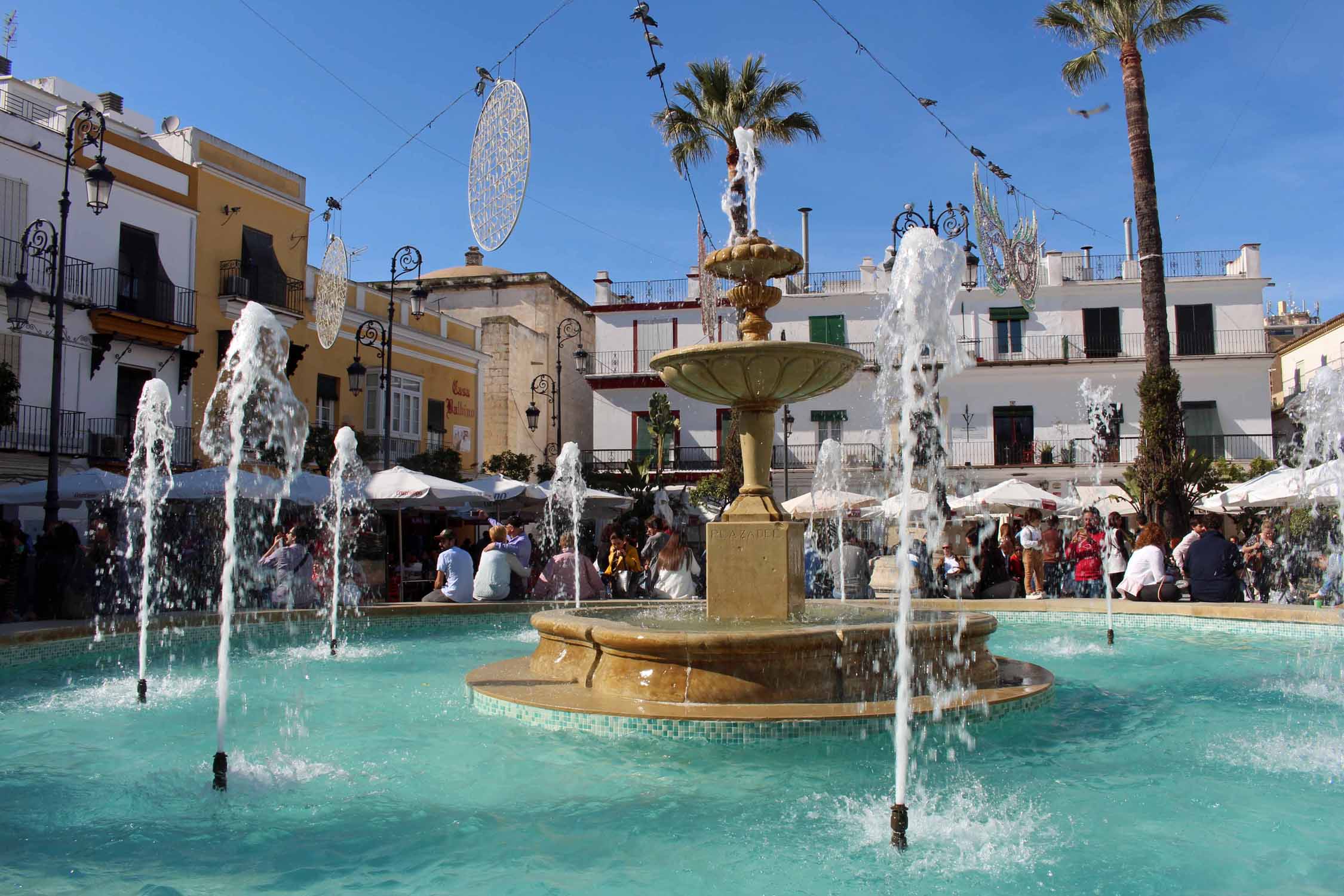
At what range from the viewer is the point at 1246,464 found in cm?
3177

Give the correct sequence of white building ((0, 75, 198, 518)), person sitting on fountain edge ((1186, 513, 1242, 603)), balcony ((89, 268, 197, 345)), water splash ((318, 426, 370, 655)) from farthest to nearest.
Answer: balcony ((89, 268, 197, 345)), white building ((0, 75, 198, 518)), water splash ((318, 426, 370, 655)), person sitting on fountain edge ((1186, 513, 1242, 603))

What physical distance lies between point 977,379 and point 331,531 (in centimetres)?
2428

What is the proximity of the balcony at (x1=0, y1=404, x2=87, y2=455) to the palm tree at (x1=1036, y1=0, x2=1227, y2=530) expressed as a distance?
1845 centimetres

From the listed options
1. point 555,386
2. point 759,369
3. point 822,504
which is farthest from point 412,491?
point 555,386

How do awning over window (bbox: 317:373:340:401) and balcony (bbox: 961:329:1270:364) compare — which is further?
balcony (bbox: 961:329:1270:364)

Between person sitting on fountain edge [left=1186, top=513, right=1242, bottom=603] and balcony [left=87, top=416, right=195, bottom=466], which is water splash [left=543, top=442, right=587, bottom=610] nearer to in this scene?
balcony [left=87, top=416, right=195, bottom=466]

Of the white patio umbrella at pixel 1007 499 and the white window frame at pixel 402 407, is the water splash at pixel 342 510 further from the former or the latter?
the white patio umbrella at pixel 1007 499

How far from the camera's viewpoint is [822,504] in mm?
19500

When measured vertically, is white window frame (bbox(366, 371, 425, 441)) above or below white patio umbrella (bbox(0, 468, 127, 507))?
above

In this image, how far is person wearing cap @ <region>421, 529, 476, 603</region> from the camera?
36.5 ft

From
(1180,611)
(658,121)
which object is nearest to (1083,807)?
(1180,611)

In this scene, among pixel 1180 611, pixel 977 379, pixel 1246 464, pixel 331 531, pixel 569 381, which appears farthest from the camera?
pixel 569 381

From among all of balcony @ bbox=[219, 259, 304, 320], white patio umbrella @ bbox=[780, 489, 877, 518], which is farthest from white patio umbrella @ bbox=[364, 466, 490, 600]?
balcony @ bbox=[219, 259, 304, 320]

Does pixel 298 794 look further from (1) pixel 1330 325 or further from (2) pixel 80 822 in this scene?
(1) pixel 1330 325
